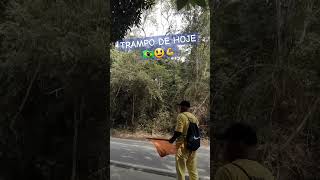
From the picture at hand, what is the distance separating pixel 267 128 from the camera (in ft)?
8.51

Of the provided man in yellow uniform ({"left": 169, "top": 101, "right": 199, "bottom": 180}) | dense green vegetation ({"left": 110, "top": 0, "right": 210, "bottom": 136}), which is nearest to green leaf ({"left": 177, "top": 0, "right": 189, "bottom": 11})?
man in yellow uniform ({"left": 169, "top": 101, "right": 199, "bottom": 180})

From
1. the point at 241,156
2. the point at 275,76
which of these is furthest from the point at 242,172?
the point at 275,76

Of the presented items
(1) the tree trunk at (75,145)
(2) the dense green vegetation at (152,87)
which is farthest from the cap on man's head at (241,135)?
(2) the dense green vegetation at (152,87)

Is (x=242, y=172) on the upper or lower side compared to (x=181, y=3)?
lower

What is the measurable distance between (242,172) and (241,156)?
0.07m

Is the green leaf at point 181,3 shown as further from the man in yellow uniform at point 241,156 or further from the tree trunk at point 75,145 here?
the tree trunk at point 75,145

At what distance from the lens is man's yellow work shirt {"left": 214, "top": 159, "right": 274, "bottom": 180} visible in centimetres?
120

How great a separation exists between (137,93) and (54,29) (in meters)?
4.59

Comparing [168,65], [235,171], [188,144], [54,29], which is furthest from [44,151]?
[168,65]

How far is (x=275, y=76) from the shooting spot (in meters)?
2.59

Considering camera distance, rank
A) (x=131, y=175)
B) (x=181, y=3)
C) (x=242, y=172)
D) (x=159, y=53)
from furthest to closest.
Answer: (x=159, y=53)
(x=131, y=175)
(x=181, y=3)
(x=242, y=172)

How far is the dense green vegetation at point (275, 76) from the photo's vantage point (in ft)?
8.14

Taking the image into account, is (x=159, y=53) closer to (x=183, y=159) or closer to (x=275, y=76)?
(x=183, y=159)

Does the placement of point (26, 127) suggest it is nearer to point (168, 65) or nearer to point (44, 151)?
point (44, 151)
